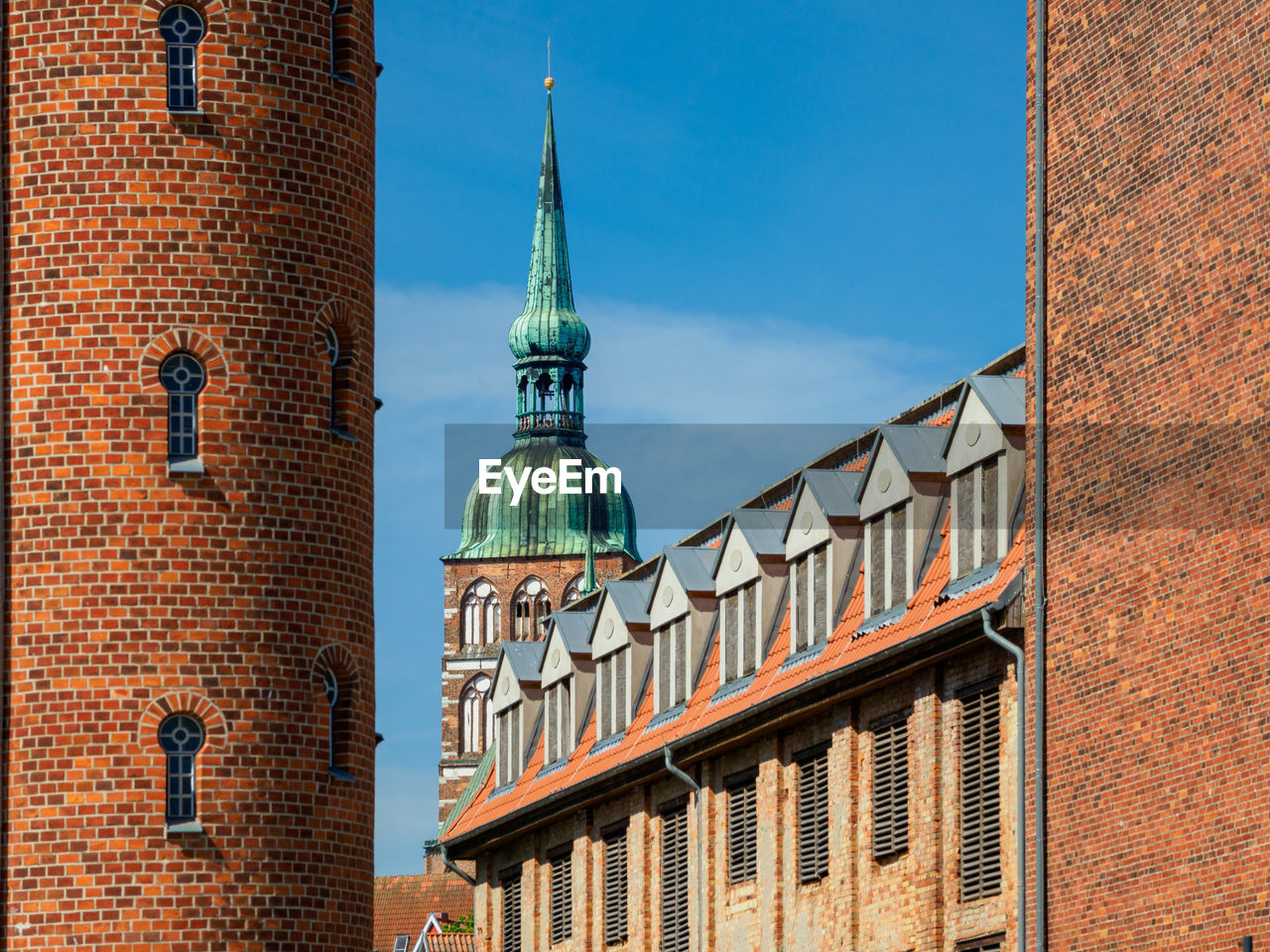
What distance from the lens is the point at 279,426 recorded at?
31.7 meters

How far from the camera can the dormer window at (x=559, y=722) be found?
174ft

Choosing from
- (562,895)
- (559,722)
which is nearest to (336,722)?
(562,895)

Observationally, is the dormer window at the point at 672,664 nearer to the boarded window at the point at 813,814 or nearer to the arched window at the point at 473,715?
the boarded window at the point at 813,814

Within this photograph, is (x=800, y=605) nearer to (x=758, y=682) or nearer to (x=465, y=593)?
(x=758, y=682)

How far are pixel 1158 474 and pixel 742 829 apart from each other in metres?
15.1

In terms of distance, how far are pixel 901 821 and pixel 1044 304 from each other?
8104 mm

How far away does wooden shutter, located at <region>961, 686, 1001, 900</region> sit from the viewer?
34625 mm

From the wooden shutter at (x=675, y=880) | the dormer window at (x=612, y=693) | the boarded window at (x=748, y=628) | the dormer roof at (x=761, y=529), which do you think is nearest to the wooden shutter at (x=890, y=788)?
the boarded window at (x=748, y=628)

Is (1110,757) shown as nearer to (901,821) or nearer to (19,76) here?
(901,821)

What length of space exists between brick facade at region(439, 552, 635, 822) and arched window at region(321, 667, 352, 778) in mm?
112943

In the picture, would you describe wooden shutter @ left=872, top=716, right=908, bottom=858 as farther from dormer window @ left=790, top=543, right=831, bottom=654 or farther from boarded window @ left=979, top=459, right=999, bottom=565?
dormer window @ left=790, top=543, right=831, bottom=654

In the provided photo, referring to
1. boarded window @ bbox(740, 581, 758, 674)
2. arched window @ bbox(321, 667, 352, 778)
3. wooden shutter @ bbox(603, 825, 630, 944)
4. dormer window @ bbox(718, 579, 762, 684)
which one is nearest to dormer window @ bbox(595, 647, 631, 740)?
wooden shutter @ bbox(603, 825, 630, 944)

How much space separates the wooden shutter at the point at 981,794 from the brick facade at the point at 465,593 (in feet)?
359

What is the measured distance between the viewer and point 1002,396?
35.8m
